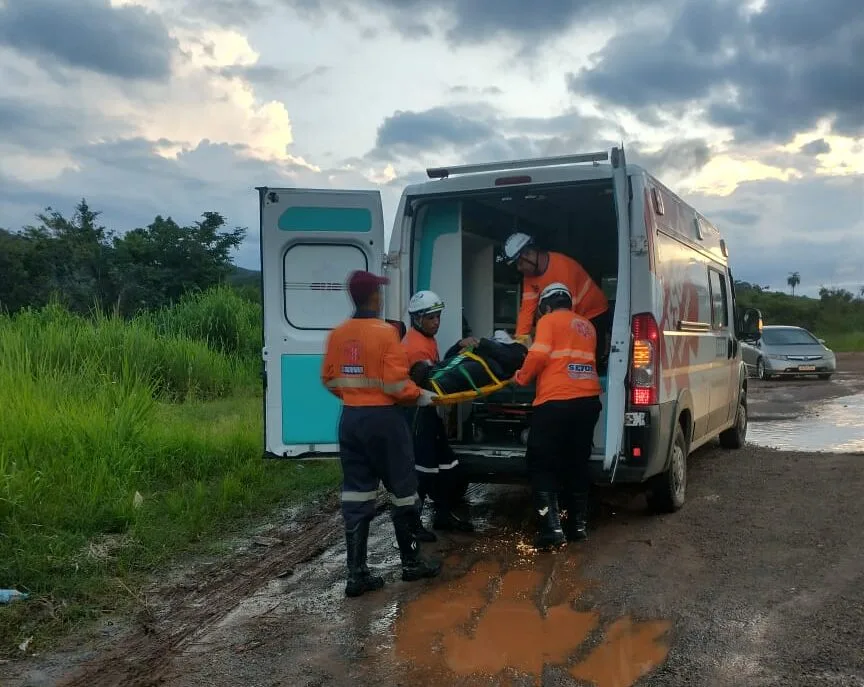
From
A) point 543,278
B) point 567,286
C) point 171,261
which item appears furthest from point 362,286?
point 171,261

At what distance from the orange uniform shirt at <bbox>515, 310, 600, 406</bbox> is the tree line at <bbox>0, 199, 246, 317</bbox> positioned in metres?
22.6

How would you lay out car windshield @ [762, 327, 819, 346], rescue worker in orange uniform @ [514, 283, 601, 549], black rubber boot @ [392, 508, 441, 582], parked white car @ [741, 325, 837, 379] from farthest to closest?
car windshield @ [762, 327, 819, 346]
parked white car @ [741, 325, 837, 379]
rescue worker in orange uniform @ [514, 283, 601, 549]
black rubber boot @ [392, 508, 441, 582]

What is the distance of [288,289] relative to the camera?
6.22m

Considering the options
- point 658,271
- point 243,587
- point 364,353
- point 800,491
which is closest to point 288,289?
point 364,353

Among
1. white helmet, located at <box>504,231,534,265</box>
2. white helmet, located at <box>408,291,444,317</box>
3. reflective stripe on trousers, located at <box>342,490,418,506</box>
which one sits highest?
white helmet, located at <box>504,231,534,265</box>

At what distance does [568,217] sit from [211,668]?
5.56 metres

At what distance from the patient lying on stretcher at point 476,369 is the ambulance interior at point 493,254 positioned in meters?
0.74

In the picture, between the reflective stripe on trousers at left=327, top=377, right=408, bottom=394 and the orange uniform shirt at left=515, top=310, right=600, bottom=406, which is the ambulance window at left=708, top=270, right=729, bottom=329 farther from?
the reflective stripe on trousers at left=327, top=377, right=408, bottom=394

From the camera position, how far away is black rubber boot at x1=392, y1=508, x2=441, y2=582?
189 inches

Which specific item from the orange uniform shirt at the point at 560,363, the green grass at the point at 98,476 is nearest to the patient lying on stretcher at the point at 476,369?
the orange uniform shirt at the point at 560,363

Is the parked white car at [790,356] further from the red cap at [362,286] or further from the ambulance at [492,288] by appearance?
the red cap at [362,286]

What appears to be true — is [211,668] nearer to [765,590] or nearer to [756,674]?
[756,674]

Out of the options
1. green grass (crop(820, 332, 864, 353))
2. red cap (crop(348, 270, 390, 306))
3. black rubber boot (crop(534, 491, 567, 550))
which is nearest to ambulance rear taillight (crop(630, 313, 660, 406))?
black rubber boot (crop(534, 491, 567, 550))

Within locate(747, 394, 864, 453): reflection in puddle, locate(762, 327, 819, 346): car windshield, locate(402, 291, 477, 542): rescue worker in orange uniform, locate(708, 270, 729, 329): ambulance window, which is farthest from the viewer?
locate(762, 327, 819, 346): car windshield
